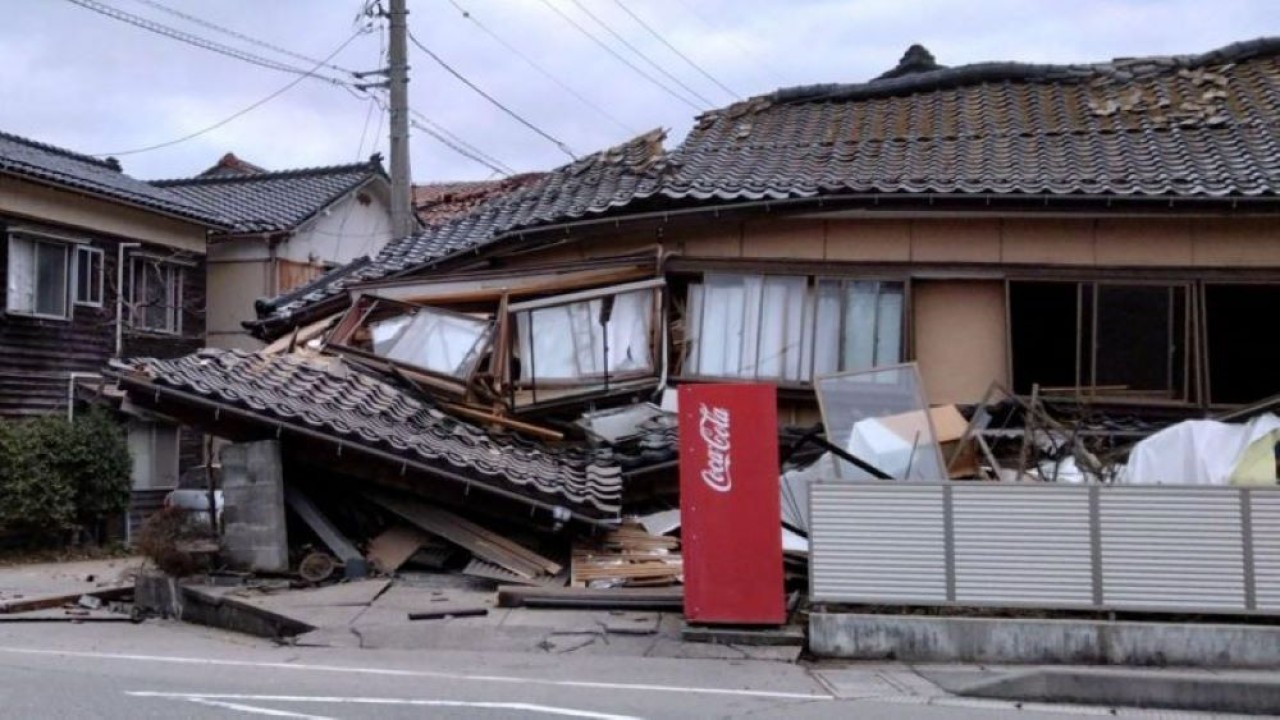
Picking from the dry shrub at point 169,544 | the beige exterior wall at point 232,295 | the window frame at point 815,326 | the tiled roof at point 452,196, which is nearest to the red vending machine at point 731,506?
the window frame at point 815,326

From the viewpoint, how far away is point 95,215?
22.2 meters

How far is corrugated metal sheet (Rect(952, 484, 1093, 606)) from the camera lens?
9.77 metres

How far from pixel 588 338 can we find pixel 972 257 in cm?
484

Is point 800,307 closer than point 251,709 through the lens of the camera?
No

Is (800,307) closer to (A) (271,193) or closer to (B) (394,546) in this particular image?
(B) (394,546)

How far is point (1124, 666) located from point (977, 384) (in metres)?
5.30

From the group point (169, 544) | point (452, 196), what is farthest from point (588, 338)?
point (452, 196)

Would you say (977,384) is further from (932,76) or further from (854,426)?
(932,76)

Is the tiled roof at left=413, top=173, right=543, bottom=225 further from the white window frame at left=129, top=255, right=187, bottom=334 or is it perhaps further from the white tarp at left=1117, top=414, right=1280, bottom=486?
the white tarp at left=1117, top=414, right=1280, bottom=486

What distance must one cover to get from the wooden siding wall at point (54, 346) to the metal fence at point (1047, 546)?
16.2m

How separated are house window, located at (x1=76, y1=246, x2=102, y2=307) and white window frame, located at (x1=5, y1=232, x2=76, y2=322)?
7.2 inches

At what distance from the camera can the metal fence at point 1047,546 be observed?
9.62 meters

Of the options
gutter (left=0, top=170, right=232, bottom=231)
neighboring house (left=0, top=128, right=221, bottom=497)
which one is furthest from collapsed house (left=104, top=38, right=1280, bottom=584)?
gutter (left=0, top=170, right=232, bottom=231)

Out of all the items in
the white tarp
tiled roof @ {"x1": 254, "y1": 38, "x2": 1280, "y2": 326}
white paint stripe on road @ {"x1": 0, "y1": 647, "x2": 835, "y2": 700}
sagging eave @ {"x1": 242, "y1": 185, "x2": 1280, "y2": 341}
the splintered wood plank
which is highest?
tiled roof @ {"x1": 254, "y1": 38, "x2": 1280, "y2": 326}
